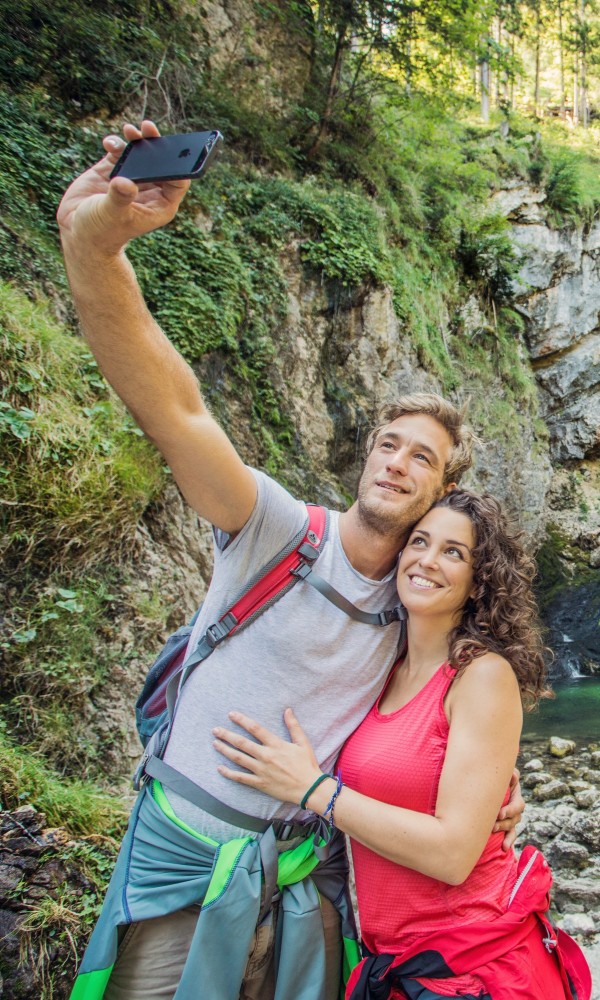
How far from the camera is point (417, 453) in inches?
83.2

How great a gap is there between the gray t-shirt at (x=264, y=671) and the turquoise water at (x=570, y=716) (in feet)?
26.4

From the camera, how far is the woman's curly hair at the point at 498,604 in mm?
1829

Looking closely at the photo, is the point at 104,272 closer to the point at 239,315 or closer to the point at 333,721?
the point at 333,721

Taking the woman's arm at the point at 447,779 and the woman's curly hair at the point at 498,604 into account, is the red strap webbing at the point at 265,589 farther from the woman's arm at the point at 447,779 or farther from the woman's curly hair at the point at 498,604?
the woman's curly hair at the point at 498,604

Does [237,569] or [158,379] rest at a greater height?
[158,379]

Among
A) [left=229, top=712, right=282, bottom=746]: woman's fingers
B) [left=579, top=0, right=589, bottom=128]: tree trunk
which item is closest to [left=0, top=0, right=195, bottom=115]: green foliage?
[left=229, top=712, right=282, bottom=746]: woman's fingers

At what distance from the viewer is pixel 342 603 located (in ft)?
6.11

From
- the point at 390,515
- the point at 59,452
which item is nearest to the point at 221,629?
the point at 390,515

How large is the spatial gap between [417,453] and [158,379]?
3.46ft

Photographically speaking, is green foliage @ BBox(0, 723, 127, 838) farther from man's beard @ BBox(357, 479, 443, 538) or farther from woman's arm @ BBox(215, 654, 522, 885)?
→ man's beard @ BBox(357, 479, 443, 538)

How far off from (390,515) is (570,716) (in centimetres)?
914

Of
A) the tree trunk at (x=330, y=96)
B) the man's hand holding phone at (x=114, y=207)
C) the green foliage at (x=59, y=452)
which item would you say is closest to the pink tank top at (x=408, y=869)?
the man's hand holding phone at (x=114, y=207)

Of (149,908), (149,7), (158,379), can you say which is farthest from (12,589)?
(149,7)

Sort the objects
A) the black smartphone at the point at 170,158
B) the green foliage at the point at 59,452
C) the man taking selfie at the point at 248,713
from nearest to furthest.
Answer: the black smartphone at the point at 170,158 → the man taking selfie at the point at 248,713 → the green foliage at the point at 59,452
